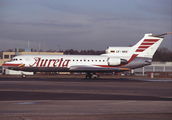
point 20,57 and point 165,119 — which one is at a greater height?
point 20,57

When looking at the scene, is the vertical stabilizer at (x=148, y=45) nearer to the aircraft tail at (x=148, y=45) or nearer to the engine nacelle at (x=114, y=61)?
the aircraft tail at (x=148, y=45)

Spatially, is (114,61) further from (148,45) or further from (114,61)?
(148,45)

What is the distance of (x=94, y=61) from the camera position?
131ft

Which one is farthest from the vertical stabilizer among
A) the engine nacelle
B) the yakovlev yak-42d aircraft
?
the engine nacelle

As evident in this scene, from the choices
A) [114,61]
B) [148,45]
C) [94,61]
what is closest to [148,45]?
[148,45]

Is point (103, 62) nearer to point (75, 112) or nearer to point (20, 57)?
point (20, 57)

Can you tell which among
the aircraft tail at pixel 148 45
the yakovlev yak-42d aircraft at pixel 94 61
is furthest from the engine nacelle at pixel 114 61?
the aircraft tail at pixel 148 45

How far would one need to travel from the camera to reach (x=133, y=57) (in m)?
41.0

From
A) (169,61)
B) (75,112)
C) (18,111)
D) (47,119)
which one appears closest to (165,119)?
(75,112)

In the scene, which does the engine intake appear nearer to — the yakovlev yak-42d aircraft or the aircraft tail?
the yakovlev yak-42d aircraft

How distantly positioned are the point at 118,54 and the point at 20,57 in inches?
657

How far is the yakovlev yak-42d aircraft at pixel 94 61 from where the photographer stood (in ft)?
127

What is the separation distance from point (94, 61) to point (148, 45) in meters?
9.80

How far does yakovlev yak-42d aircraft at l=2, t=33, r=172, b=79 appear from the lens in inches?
1519
